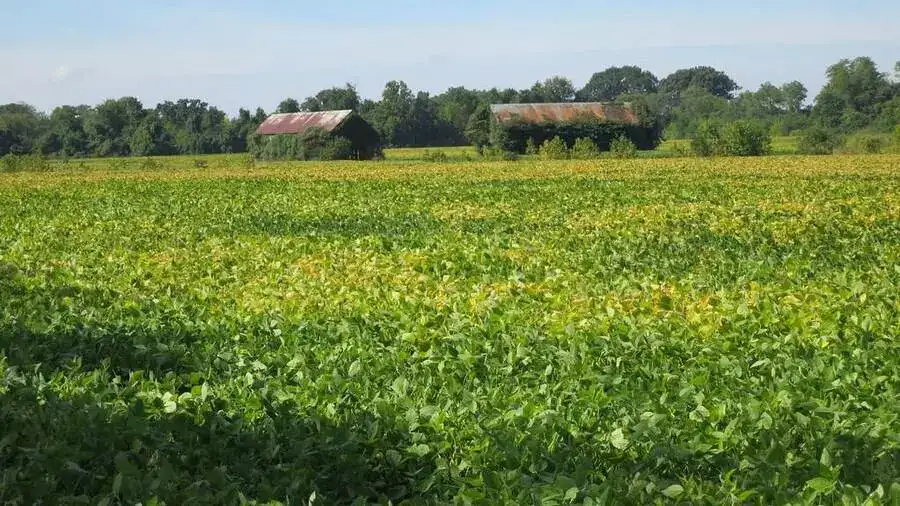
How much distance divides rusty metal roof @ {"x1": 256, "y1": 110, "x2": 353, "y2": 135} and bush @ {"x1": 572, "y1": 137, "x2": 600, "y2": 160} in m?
16.8

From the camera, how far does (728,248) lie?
14555 millimetres

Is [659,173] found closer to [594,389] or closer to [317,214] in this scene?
[317,214]

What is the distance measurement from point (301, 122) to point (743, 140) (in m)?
31.3

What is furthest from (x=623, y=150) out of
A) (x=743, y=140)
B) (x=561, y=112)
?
(x=561, y=112)

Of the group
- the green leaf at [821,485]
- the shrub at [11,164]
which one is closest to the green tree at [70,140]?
the shrub at [11,164]

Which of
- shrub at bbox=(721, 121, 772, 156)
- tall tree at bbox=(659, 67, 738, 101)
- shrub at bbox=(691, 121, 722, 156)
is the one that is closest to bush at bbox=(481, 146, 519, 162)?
shrub at bbox=(691, 121, 722, 156)

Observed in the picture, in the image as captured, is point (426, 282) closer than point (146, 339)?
No

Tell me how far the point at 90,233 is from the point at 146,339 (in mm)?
11163

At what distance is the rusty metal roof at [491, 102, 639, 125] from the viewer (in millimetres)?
73375

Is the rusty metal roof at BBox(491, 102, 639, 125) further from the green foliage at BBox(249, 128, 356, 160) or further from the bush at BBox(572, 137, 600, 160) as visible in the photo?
the green foliage at BBox(249, 128, 356, 160)

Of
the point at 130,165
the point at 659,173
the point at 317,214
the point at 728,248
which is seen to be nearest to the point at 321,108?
the point at 130,165

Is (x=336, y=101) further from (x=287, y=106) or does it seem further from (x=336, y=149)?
(x=336, y=149)

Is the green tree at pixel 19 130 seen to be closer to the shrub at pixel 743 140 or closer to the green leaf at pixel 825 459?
the shrub at pixel 743 140

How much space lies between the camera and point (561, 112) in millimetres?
74250
